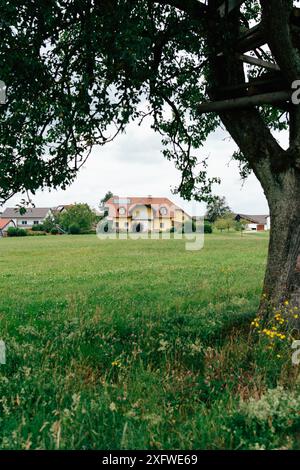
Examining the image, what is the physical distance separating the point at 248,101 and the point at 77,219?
9968 centimetres

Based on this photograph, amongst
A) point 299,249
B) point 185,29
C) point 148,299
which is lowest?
point 148,299

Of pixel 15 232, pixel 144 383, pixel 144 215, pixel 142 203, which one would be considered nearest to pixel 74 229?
pixel 15 232

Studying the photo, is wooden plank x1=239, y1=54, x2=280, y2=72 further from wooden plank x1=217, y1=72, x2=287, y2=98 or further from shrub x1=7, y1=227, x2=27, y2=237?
shrub x1=7, y1=227, x2=27, y2=237

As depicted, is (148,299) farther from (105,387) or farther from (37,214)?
(37,214)

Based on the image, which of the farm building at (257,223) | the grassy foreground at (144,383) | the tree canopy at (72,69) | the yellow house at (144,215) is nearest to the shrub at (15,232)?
the yellow house at (144,215)

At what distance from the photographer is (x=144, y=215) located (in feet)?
314

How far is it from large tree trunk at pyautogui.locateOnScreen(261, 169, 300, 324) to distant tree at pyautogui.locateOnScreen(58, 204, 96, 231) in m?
97.4

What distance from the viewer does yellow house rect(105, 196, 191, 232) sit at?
287 ft

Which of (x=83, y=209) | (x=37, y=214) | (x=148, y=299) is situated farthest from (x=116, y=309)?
(x=37, y=214)

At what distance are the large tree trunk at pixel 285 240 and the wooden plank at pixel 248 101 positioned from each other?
4.19 ft

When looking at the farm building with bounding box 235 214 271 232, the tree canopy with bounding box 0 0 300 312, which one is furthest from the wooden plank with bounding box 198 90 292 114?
the farm building with bounding box 235 214 271 232

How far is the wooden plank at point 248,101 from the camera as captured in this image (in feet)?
23.5
